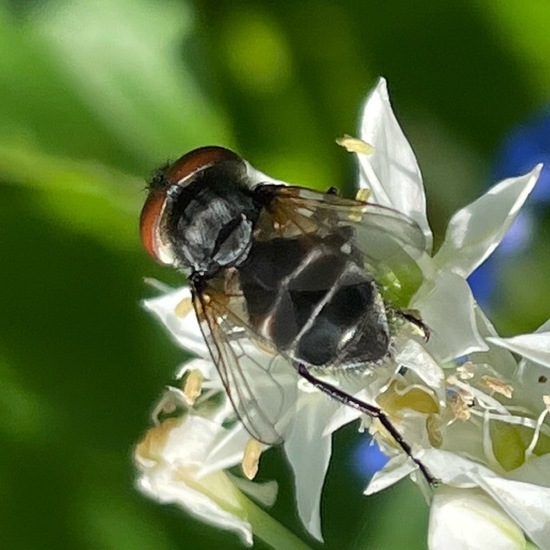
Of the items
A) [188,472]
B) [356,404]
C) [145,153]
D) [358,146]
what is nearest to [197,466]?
[188,472]

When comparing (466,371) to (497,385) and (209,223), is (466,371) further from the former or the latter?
(209,223)

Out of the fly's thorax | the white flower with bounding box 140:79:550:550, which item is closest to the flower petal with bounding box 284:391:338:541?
the white flower with bounding box 140:79:550:550

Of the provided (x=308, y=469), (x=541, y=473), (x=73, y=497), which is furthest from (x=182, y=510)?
(x=541, y=473)

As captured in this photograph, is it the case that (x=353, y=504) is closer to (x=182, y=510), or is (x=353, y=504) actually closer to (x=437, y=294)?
(x=182, y=510)

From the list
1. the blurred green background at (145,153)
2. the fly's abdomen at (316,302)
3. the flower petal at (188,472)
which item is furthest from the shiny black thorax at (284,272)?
the blurred green background at (145,153)

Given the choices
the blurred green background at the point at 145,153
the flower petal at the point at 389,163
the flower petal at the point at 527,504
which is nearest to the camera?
the flower petal at the point at 527,504

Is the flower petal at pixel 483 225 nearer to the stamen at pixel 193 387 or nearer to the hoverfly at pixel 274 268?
the hoverfly at pixel 274 268

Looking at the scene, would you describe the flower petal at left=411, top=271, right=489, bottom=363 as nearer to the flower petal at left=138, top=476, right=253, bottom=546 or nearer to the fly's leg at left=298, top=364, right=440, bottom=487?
the fly's leg at left=298, top=364, right=440, bottom=487
